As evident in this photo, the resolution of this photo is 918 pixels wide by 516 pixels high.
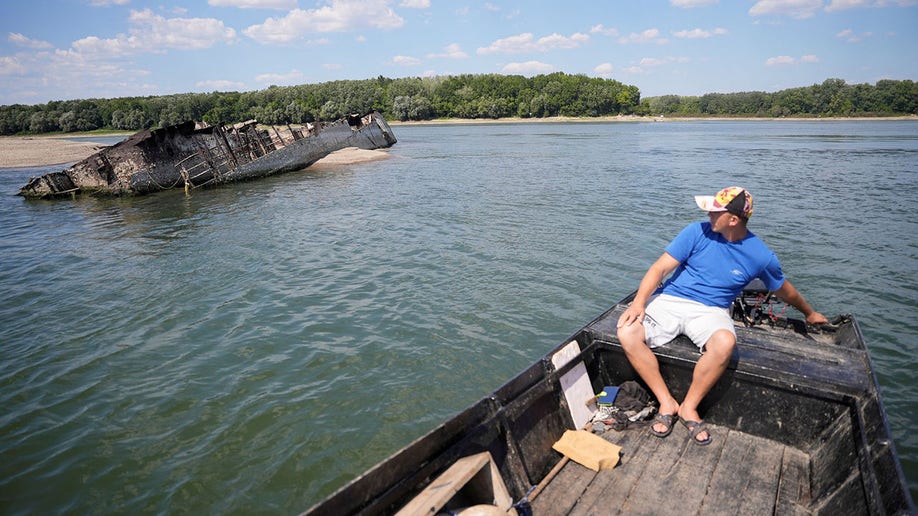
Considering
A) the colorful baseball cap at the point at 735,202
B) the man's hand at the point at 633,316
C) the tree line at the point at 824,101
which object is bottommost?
the man's hand at the point at 633,316

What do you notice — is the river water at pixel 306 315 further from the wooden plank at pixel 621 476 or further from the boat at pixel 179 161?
the boat at pixel 179 161

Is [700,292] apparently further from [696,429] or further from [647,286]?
[696,429]

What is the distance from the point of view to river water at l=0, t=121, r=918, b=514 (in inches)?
239

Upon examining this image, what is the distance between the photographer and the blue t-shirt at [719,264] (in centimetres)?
484

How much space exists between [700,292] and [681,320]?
0.35m

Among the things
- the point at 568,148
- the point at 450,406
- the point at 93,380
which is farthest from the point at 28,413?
the point at 568,148

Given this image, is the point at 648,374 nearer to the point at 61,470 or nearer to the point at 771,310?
the point at 771,310

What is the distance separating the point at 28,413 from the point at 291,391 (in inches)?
148

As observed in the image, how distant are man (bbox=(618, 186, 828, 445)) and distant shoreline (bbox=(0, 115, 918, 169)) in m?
33.5

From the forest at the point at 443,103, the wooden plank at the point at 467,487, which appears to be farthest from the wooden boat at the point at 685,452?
the forest at the point at 443,103

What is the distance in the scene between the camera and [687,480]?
3.98 metres

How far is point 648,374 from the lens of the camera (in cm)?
494

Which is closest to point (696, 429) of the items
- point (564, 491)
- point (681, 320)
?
point (681, 320)

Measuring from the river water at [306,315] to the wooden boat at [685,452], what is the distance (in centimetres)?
228
